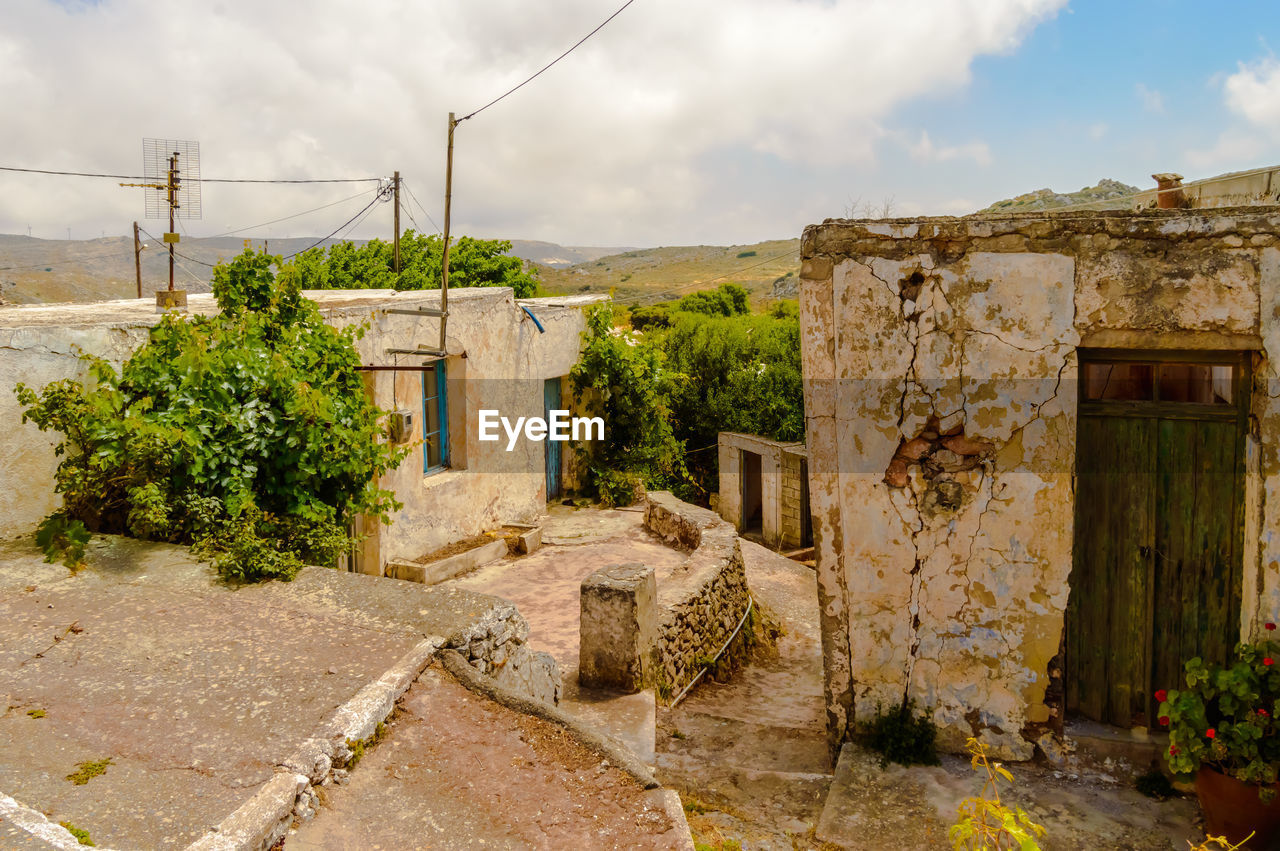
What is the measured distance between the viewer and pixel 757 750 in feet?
18.2

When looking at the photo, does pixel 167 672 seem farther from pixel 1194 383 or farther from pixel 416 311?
pixel 416 311

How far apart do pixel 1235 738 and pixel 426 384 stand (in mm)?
7888

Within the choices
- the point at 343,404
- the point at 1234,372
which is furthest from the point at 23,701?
the point at 1234,372

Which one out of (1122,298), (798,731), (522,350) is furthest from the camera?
(522,350)

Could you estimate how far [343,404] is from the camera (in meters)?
5.21

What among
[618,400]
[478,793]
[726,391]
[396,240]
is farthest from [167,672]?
[396,240]

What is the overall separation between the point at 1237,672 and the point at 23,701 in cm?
500

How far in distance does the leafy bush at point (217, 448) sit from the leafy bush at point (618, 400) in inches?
303

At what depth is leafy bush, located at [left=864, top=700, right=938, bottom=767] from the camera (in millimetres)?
4570

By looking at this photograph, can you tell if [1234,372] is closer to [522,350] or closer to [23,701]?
[23,701]

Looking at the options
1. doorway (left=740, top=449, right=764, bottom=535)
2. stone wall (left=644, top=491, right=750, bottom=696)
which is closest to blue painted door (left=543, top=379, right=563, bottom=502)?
stone wall (left=644, top=491, right=750, bottom=696)

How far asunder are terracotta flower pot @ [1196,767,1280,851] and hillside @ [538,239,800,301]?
42694mm
